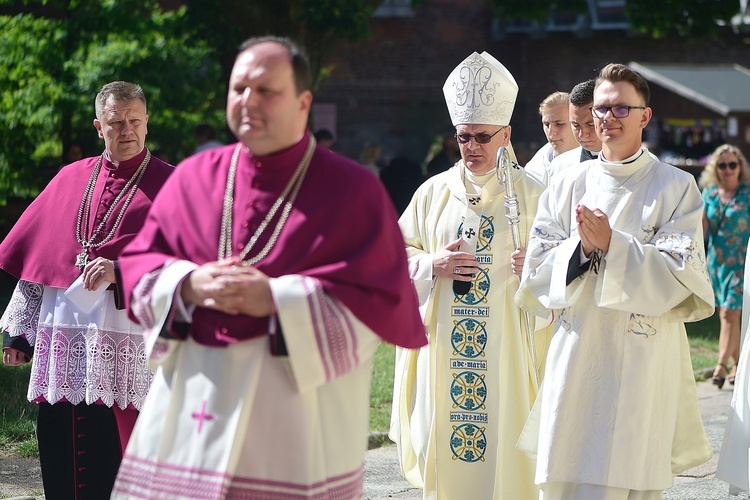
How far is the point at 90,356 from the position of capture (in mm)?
5602

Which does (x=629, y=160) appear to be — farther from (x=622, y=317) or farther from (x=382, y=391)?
(x=382, y=391)

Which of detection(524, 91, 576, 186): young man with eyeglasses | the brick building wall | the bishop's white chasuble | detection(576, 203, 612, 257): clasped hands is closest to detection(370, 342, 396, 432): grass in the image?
detection(524, 91, 576, 186): young man with eyeglasses

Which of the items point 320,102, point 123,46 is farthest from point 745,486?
point 320,102

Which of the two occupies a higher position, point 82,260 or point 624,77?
point 624,77

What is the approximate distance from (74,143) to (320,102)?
1173cm

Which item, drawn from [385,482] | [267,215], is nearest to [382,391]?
[385,482]

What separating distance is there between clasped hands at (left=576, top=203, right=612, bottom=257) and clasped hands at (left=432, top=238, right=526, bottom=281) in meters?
0.79

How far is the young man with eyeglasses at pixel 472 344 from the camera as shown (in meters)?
5.89

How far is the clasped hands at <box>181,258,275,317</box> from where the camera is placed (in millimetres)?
3500

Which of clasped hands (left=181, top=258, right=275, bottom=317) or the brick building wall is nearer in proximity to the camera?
clasped hands (left=181, top=258, right=275, bottom=317)

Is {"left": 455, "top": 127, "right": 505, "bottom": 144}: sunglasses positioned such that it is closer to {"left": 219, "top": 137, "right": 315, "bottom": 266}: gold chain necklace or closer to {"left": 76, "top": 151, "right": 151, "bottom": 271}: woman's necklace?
{"left": 76, "top": 151, "right": 151, "bottom": 271}: woman's necklace

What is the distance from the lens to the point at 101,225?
5625 millimetres

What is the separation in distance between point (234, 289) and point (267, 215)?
0.33 metres

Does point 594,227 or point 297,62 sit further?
point 594,227
